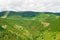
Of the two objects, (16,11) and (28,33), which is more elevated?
(16,11)

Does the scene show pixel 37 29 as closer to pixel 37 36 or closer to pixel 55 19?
pixel 37 36

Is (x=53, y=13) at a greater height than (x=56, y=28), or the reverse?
(x=53, y=13)

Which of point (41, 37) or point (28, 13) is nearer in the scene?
point (41, 37)

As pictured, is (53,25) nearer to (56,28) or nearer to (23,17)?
(56,28)

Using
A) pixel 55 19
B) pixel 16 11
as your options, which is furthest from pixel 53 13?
pixel 16 11

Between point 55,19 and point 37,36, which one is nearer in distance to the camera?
point 37,36

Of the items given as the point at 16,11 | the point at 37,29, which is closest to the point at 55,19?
the point at 37,29
